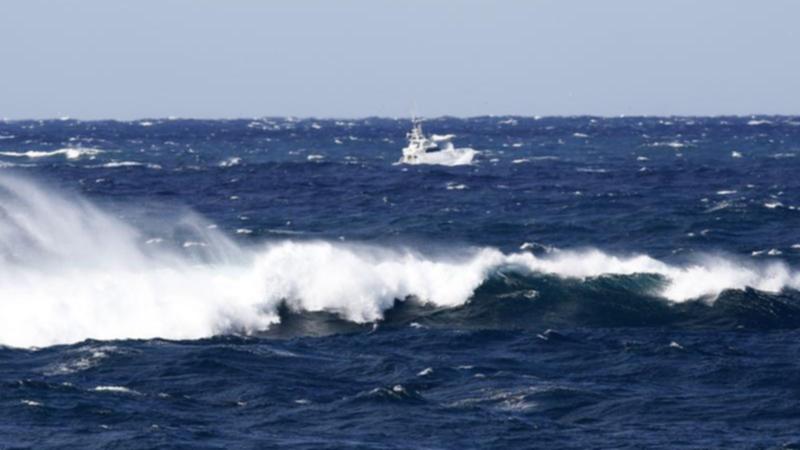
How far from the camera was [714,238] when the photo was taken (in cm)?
6750

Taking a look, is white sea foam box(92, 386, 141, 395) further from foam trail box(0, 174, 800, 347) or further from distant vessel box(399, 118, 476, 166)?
distant vessel box(399, 118, 476, 166)

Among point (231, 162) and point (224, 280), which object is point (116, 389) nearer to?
point (224, 280)

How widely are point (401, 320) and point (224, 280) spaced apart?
23.9 feet

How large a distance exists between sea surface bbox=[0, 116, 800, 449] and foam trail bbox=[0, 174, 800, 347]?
0.40 feet

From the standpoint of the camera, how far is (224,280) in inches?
1982

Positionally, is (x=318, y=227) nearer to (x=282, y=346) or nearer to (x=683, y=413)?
(x=282, y=346)

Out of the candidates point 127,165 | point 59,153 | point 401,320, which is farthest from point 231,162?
point 401,320

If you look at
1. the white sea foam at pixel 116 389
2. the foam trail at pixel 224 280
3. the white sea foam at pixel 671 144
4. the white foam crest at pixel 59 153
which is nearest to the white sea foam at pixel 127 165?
the white foam crest at pixel 59 153

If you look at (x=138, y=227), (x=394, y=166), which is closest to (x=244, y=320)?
(x=138, y=227)

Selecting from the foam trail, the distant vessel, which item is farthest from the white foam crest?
the foam trail

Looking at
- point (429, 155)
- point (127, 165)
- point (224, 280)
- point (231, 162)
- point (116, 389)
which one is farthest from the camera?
point (231, 162)

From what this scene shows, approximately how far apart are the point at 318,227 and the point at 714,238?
20524 mm

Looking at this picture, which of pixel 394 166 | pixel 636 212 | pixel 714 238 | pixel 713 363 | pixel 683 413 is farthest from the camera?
pixel 394 166

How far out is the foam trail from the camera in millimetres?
44750
